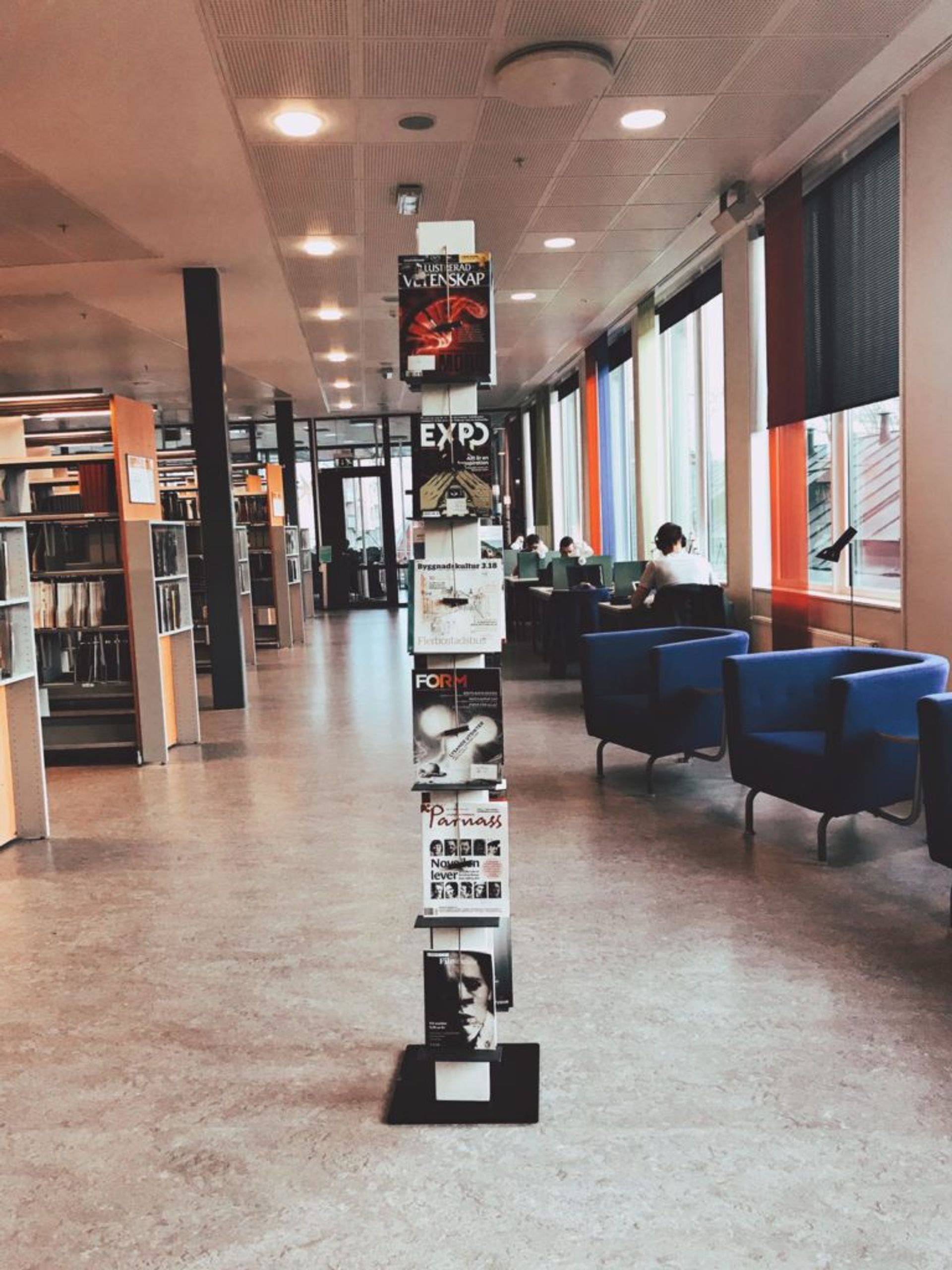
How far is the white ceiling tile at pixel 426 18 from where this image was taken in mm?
4359

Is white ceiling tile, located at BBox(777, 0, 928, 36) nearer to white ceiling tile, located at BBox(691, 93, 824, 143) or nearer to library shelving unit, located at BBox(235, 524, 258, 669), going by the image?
white ceiling tile, located at BBox(691, 93, 824, 143)

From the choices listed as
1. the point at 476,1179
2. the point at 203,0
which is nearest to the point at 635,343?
the point at 203,0

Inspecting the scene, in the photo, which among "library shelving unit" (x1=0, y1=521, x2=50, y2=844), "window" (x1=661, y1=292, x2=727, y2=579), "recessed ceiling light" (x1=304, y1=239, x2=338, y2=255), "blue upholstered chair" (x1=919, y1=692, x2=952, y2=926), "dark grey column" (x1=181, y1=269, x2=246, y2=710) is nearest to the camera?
"blue upholstered chair" (x1=919, y1=692, x2=952, y2=926)

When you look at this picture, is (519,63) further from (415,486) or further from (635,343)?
(635,343)

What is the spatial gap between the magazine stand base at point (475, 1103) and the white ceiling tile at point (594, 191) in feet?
18.2

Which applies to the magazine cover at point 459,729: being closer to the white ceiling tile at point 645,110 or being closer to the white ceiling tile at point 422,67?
the white ceiling tile at point 422,67

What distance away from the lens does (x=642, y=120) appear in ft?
19.1

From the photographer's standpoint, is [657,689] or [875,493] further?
[875,493]

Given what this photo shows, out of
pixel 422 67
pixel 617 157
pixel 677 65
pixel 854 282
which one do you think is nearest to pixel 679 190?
pixel 617 157

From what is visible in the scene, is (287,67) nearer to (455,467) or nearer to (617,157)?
(617,157)

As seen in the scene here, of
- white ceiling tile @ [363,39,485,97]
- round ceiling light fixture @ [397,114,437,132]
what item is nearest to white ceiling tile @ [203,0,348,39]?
white ceiling tile @ [363,39,485,97]

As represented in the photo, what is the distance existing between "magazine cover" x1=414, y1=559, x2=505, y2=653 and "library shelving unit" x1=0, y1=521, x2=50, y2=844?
331 centimetres

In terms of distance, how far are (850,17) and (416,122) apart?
2140 mm

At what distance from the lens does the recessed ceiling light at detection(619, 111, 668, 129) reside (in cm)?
574
